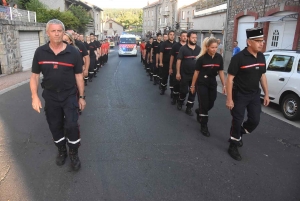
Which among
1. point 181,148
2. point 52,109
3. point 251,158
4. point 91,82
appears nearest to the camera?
point 52,109

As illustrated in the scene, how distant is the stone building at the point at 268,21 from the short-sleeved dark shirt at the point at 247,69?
Result: 24.8 ft

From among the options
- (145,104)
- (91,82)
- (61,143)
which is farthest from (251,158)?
(91,82)

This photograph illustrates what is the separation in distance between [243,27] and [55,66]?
13356mm

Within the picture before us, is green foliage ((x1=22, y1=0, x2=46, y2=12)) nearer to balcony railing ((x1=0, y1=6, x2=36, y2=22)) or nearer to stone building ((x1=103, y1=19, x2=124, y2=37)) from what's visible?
balcony railing ((x1=0, y1=6, x2=36, y2=22))

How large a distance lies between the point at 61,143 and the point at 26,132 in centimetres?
169

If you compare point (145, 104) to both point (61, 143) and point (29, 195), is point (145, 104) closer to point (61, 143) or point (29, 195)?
point (61, 143)

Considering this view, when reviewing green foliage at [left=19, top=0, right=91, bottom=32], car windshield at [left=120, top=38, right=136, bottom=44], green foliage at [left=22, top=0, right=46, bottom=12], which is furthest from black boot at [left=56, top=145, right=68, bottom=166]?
car windshield at [left=120, top=38, right=136, bottom=44]

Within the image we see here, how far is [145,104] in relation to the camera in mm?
7238

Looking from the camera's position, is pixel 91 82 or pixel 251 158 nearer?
pixel 251 158

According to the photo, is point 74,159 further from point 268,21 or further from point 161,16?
point 161,16

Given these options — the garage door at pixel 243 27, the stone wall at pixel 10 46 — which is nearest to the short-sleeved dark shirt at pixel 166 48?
the garage door at pixel 243 27

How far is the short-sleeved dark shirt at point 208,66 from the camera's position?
479cm

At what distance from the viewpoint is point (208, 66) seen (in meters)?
4.80

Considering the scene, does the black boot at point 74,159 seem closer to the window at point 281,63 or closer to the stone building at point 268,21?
the window at point 281,63
